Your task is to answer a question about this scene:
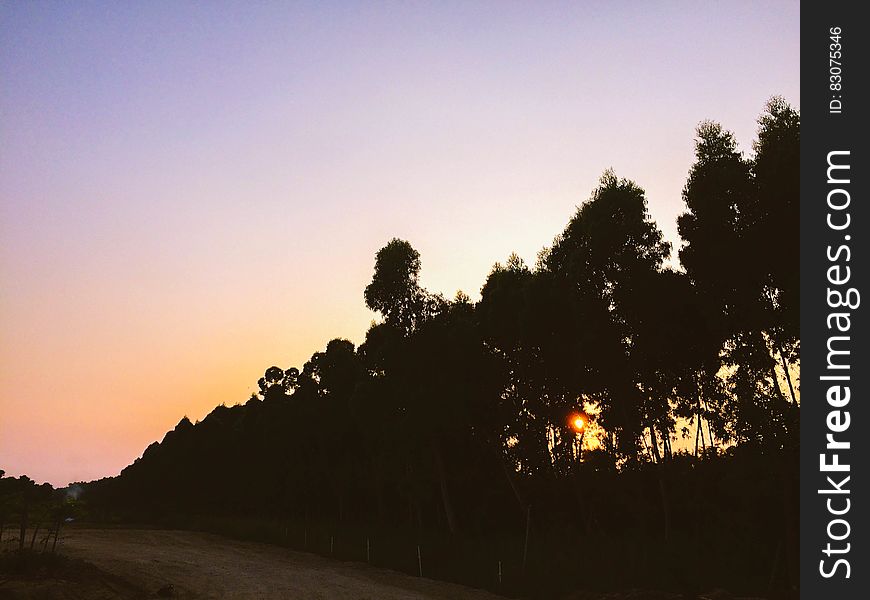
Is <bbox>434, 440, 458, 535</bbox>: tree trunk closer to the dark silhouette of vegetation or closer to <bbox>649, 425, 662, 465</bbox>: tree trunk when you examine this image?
the dark silhouette of vegetation

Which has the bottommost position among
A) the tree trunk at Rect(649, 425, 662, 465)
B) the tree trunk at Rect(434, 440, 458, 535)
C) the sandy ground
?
the sandy ground

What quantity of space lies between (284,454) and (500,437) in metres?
31.6

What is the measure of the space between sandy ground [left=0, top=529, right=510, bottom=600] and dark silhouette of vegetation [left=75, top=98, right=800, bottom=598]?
8.66 feet

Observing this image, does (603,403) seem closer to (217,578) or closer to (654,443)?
(654,443)

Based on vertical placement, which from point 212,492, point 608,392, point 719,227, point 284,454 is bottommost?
point 212,492

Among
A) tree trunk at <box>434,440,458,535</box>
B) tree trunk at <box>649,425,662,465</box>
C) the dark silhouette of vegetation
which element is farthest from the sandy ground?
tree trunk at <box>649,425,662,465</box>

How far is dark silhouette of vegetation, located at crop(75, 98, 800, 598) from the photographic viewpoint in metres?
23.7

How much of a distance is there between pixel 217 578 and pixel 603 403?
2014cm

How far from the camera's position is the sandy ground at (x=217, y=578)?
80.0ft

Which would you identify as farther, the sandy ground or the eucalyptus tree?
the eucalyptus tree

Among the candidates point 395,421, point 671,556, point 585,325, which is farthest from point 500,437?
point 671,556

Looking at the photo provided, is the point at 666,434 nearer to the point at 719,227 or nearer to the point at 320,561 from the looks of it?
the point at 719,227

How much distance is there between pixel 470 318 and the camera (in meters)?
41.7

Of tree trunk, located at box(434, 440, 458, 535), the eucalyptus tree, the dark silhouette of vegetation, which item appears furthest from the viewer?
tree trunk, located at box(434, 440, 458, 535)
